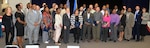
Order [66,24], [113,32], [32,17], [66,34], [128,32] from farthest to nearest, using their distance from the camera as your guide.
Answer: [128,32], [113,32], [66,34], [66,24], [32,17]

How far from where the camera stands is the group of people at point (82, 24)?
483 inches

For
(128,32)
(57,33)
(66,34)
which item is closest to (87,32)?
(66,34)

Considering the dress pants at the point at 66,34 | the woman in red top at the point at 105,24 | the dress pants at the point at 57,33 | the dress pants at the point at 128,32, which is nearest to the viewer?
the dress pants at the point at 57,33

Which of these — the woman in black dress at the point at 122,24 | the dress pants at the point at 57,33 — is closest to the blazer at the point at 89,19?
the dress pants at the point at 57,33

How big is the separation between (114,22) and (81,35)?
4.23ft

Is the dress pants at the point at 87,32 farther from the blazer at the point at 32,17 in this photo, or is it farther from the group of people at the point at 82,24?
the blazer at the point at 32,17

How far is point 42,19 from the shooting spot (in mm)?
12539

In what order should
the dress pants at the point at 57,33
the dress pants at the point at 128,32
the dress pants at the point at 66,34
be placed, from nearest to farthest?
1. the dress pants at the point at 57,33
2. the dress pants at the point at 66,34
3. the dress pants at the point at 128,32

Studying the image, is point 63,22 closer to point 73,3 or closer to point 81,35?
point 81,35

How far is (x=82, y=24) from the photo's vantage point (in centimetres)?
1320

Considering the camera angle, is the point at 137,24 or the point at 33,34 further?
the point at 137,24

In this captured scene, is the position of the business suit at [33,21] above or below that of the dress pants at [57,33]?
above

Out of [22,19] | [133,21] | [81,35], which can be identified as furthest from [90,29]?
[22,19]

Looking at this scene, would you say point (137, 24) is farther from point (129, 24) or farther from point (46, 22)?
point (46, 22)
